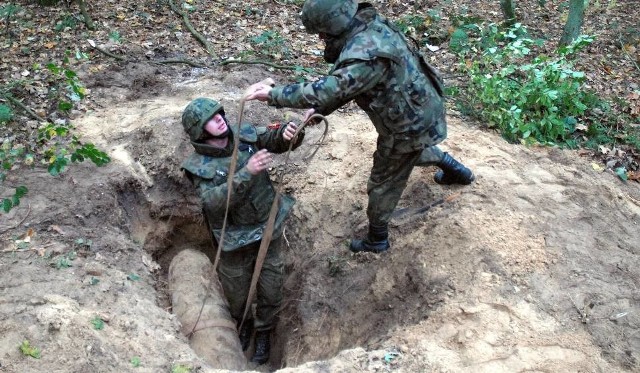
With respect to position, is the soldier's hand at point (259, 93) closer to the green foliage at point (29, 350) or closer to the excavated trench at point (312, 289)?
the excavated trench at point (312, 289)

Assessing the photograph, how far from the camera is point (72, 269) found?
4.33m

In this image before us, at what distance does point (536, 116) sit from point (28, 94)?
18.5 feet

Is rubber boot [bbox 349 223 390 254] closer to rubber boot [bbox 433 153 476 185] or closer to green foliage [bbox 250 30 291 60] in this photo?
rubber boot [bbox 433 153 476 185]

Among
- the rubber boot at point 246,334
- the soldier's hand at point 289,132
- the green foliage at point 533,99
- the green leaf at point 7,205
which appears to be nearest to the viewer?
the soldier's hand at point 289,132

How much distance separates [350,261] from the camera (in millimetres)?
5059

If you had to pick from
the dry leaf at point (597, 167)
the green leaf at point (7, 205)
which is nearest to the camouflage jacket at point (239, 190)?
the green leaf at point (7, 205)

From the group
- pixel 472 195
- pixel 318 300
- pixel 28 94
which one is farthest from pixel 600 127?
pixel 28 94

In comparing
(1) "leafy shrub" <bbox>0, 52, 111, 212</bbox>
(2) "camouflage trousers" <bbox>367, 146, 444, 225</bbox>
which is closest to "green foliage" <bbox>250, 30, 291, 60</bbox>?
(1) "leafy shrub" <bbox>0, 52, 111, 212</bbox>

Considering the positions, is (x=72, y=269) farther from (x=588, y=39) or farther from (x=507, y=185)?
(x=588, y=39)

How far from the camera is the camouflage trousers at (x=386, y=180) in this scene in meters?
4.45

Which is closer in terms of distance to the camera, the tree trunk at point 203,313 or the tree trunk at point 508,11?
the tree trunk at point 203,313

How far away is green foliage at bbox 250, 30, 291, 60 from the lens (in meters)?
7.73

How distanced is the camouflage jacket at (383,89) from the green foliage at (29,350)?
2.10 metres

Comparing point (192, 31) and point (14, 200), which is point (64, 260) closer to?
point (14, 200)
